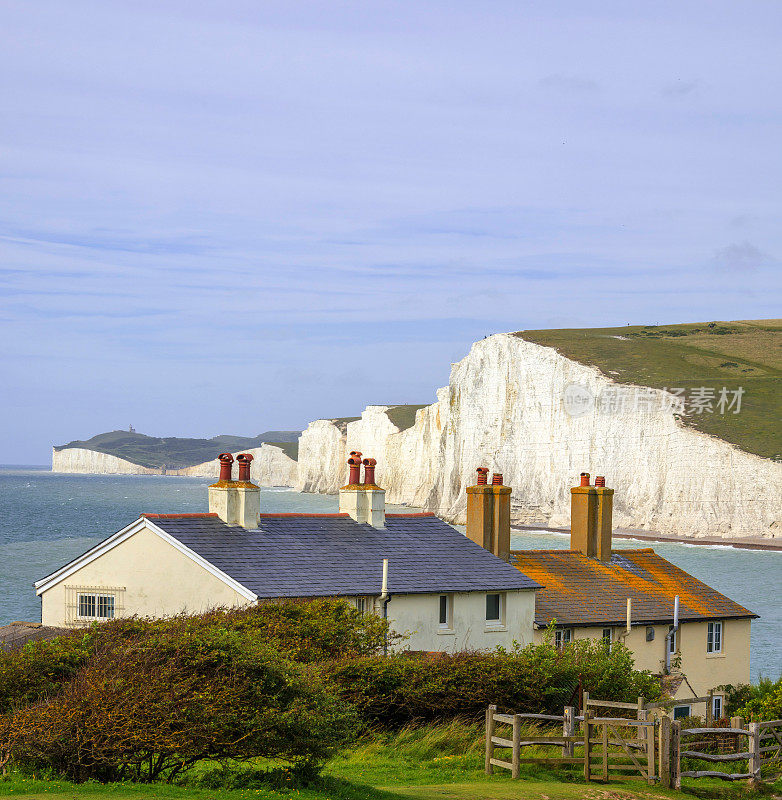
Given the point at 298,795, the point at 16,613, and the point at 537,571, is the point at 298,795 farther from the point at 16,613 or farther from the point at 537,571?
the point at 16,613

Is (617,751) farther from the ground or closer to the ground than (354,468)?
closer to the ground

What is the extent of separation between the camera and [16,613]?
5488 centimetres

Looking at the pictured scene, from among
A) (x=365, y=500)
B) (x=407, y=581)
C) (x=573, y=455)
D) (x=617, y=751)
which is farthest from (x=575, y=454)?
(x=617, y=751)

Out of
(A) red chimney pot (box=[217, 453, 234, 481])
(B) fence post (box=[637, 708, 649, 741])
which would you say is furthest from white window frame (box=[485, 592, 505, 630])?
(B) fence post (box=[637, 708, 649, 741])

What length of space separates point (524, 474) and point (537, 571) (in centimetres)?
11135

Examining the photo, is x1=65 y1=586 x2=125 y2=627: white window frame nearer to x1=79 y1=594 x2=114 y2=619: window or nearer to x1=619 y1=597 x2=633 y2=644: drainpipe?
x1=79 y1=594 x2=114 y2=619: window

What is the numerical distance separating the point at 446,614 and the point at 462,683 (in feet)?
24.4

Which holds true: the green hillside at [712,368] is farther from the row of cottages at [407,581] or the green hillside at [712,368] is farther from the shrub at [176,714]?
the shrub at [176,714]

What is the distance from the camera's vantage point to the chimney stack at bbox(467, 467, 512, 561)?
1265 inches

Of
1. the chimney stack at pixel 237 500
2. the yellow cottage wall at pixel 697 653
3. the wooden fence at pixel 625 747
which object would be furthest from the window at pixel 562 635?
the wooden fence at pixel 625 747

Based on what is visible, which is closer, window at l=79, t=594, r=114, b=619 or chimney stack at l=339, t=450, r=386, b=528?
window at l=79, t=594, r=114, b=619

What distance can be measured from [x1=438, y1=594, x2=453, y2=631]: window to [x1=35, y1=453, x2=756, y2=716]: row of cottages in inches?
1.1

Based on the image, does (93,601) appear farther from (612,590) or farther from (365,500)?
(612,590)

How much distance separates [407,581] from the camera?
26.8 metres
